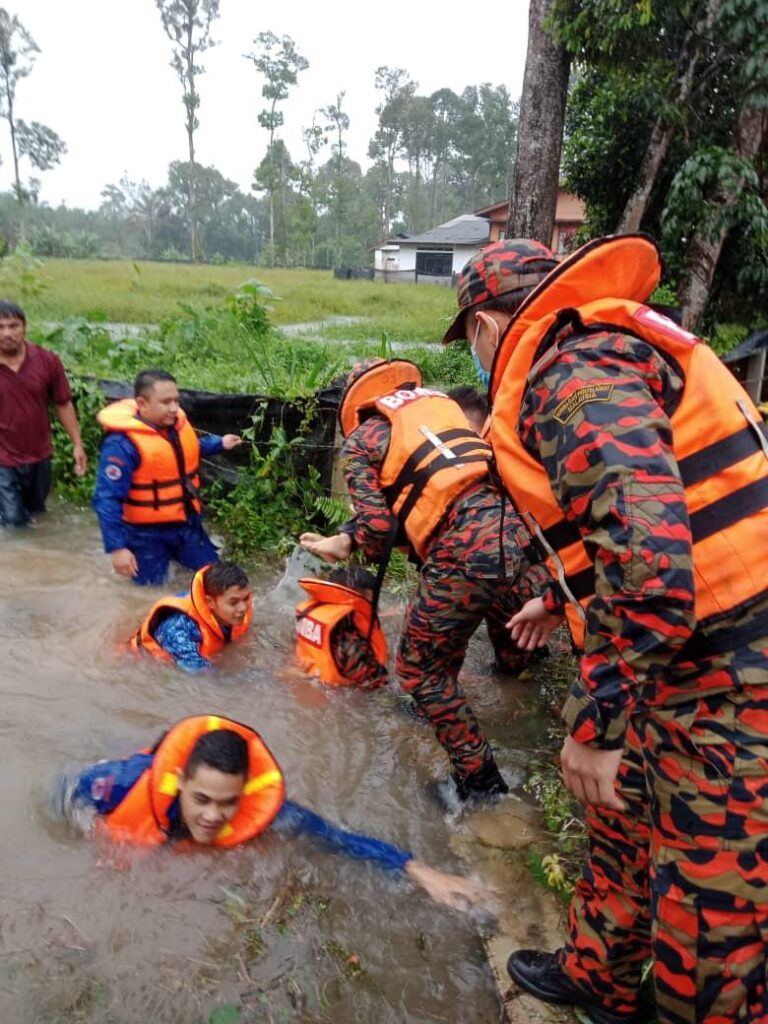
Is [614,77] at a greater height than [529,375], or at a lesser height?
greater

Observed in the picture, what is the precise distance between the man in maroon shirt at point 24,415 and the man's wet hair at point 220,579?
7.98 ft

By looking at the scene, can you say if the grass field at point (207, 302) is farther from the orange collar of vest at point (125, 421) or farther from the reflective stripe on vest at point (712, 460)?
the reflective stripe on vest at point (712, 460)

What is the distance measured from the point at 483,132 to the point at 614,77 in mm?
61559

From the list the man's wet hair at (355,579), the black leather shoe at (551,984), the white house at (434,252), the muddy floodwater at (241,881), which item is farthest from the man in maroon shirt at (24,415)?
the white house at (434,252)

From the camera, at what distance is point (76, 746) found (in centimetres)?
345

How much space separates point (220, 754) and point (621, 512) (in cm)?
170

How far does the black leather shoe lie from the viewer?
1966 millimetres

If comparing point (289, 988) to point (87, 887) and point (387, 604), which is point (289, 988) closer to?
point (87, 887)

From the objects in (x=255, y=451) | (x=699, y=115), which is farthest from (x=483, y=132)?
(x=255, y=451)

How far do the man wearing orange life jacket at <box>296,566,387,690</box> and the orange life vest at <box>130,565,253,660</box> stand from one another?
41cm

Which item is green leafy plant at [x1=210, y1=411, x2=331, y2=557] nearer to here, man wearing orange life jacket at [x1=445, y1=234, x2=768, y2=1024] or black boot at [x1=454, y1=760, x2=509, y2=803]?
black boot at [x1=454, y1=760, x2=509, y2=803]

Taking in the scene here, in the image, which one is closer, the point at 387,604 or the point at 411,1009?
the point at 411,1009

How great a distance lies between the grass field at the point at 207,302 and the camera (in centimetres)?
1408

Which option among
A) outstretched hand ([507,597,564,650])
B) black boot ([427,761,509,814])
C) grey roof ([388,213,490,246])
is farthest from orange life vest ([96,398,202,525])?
grey roof ([388,213,490,246])
